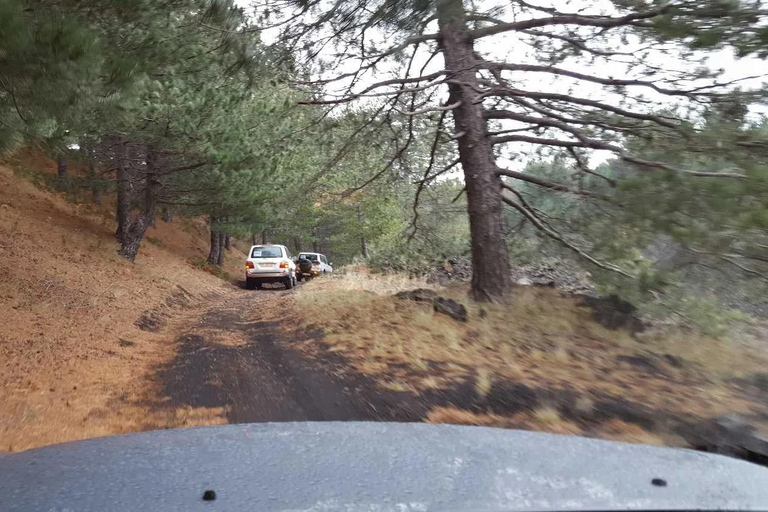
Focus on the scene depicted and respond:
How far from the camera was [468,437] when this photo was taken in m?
3.46

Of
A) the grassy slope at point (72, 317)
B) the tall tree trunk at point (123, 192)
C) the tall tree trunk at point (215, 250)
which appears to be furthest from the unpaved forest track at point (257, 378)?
the tall tree trunk at point (215, 250)

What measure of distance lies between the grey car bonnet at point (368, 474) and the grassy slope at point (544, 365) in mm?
1691

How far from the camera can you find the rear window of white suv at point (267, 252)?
22344mm

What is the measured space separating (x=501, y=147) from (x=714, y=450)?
7.92 m

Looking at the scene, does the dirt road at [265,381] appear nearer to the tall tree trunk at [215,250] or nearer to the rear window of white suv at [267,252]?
the rear window of white suv at [267,252]

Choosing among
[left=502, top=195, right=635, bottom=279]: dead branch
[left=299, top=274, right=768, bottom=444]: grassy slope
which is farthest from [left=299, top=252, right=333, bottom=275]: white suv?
[left=502, top=195, right=635, bottom=279]: dead branch

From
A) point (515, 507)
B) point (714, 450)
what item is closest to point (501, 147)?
point (714, 450)

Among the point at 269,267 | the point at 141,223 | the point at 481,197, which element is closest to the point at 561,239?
the point at 481,197

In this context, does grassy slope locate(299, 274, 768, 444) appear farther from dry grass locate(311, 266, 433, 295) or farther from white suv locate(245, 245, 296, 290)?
white suv locate(245, 245, 296, 290)

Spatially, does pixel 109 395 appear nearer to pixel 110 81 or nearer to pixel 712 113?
pixel 110 81

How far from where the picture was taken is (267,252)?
2253 cm

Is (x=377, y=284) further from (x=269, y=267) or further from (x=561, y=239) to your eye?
(x=269, y=267)

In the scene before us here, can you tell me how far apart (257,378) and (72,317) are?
4.96m

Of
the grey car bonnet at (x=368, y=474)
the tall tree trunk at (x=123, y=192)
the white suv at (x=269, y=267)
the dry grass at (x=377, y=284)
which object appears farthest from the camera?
the white suv at (x=269, y=267)
